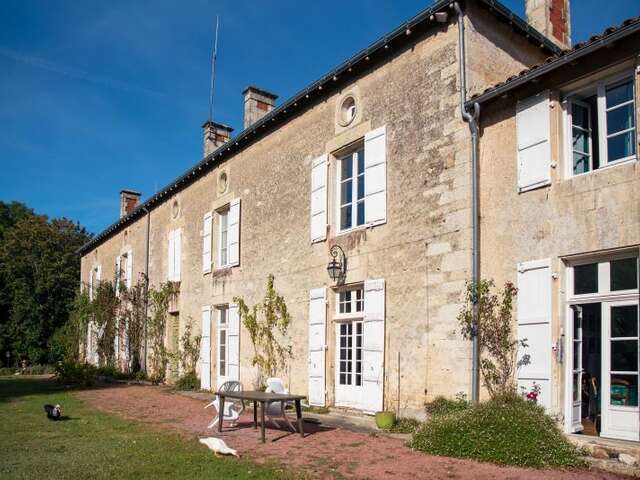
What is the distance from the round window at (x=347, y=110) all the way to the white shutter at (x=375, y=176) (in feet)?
2.69

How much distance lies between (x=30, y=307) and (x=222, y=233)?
688 inches

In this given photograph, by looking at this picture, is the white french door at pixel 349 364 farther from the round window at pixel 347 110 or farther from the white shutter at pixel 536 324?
the round window at pixel 347 110

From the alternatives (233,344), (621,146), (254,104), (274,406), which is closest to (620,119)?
(621,146)

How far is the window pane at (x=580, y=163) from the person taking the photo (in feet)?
22.7

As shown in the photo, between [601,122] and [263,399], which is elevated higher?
[601,122]

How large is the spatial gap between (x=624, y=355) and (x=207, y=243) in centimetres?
Result: 1047

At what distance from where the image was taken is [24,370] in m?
25.0

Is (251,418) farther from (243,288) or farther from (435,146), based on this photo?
(435,146)

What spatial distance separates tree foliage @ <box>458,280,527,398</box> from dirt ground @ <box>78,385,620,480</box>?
4.36 ft

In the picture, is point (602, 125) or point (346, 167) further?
point (346, 167)

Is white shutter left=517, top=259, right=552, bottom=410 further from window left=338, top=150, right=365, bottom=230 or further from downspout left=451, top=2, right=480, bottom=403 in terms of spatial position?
window left=338, top=150, right=365, bottom=230

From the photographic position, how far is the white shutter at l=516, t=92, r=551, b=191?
6969 mm

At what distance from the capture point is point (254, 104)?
14883 millimetres

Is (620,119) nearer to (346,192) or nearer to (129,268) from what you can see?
(346,192)
